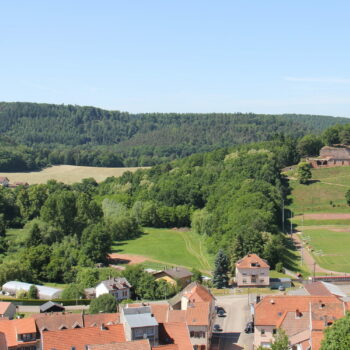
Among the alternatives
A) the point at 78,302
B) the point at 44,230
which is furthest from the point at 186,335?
the point at 44,230

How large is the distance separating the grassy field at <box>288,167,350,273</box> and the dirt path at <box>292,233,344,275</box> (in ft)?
2.77

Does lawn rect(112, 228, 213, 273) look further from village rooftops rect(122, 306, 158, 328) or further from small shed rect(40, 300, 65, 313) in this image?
village rooftops rect(122, 306, 158, 328)

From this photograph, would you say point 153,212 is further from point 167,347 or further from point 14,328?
point 167,347

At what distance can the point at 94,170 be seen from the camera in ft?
631

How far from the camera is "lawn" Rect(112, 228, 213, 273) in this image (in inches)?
3445

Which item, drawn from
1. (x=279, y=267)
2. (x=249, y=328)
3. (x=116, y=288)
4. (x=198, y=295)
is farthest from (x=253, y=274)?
(x=249, y=328)

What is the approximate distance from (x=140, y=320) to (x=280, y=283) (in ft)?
101

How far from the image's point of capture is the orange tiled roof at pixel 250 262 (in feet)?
233

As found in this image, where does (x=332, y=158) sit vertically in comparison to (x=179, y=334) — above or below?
above

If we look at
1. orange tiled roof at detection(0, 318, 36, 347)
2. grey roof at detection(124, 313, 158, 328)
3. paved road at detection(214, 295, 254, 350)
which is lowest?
paved road at detection(214, 295, 254, 350)

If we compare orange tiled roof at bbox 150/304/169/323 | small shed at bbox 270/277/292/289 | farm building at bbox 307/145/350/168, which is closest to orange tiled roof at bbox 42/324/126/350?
orange tiled roof at bbox 150/304/169/323

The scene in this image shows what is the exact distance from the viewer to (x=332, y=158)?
5482 inches

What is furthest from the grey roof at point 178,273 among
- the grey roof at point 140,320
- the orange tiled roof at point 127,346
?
the orange tiled roof at point 127,346

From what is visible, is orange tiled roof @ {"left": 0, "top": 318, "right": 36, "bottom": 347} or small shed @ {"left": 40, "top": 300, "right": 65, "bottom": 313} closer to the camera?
orange tiled roof @ {"left": 0, "top": 318, "right": 36, "bottom": 347}
